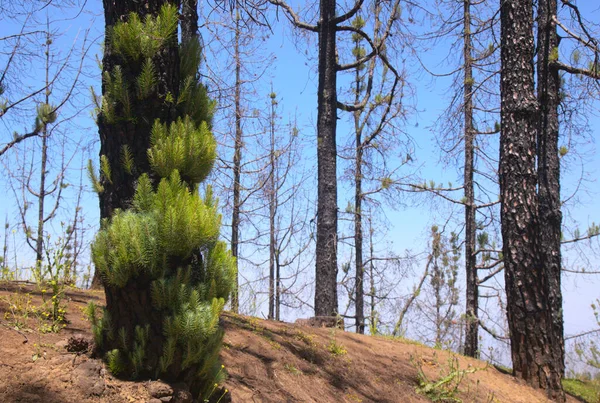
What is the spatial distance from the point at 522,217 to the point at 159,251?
16.0ft

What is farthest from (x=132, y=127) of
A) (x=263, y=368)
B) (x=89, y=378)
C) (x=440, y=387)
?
(x=440, y=387)

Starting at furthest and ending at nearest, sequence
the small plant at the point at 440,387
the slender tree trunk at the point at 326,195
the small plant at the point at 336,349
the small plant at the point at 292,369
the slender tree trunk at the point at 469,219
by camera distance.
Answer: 1. the slender tree trunk at the point at 469,219
2. the slender tree trunk at the point at 326,195
3. the small plant at the point at 336,349
4. the small plant at the point at 440,387
5. the small plant at the point at 292,369

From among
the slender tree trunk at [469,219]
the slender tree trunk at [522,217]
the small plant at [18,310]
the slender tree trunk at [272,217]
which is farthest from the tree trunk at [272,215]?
the small plant at [18,310]

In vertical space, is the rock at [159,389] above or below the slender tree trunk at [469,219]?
below

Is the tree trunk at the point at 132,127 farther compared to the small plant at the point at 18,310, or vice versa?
the small plant at the point at 18,310

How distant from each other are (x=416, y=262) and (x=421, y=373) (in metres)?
7.36

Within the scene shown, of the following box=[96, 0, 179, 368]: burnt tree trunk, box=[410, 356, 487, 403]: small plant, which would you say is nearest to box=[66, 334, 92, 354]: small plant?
box=[96, 0, 179, 368]: burnt tree trunk

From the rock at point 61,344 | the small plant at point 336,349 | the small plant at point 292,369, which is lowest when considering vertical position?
the small plant at point 292,369

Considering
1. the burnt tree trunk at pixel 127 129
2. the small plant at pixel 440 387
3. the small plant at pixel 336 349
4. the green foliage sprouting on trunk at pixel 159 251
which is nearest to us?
the green foliage sprouting on trunk at pixel 159 251

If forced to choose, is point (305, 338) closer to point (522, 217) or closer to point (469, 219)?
point (522, 217)

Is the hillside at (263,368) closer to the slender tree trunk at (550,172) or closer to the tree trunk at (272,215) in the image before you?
the slender tree trunk at (550,172)

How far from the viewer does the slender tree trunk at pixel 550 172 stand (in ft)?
28.7

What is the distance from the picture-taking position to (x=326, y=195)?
7.90 meters

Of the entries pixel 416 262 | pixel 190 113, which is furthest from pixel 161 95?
pixel 416 262
